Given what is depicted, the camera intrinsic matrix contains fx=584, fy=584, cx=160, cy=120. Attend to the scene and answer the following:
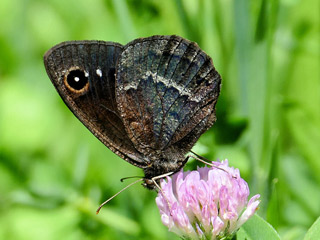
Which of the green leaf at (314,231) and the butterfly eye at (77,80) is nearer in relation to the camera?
the green leaf at (314,231)

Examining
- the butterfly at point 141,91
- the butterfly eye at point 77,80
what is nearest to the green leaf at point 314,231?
the butterfly at point 141,91

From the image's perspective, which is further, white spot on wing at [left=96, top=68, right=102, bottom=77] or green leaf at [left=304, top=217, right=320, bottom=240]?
white spot on wing at [left=96, top=68, right=102, bottom=77]

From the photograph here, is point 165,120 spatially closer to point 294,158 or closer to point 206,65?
point 206,65

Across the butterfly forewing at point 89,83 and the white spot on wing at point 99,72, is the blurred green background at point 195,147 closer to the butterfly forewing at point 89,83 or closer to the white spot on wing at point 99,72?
the butterfly forewing at point 89,83

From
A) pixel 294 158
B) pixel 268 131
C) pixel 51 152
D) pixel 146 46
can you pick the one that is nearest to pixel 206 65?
pixel 146 46

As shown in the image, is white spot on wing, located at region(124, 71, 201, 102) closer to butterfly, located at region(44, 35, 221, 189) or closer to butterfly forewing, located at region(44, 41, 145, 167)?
butterfly, located at region(44, 35, 221, 189)

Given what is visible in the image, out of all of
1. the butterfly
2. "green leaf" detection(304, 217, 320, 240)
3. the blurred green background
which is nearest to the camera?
"green leaf" detection(304, 217, 320, 240)

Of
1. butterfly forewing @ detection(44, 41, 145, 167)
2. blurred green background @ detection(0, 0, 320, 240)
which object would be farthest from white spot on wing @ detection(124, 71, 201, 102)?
blurred green background @ detection(0, 0, 320, 240)
